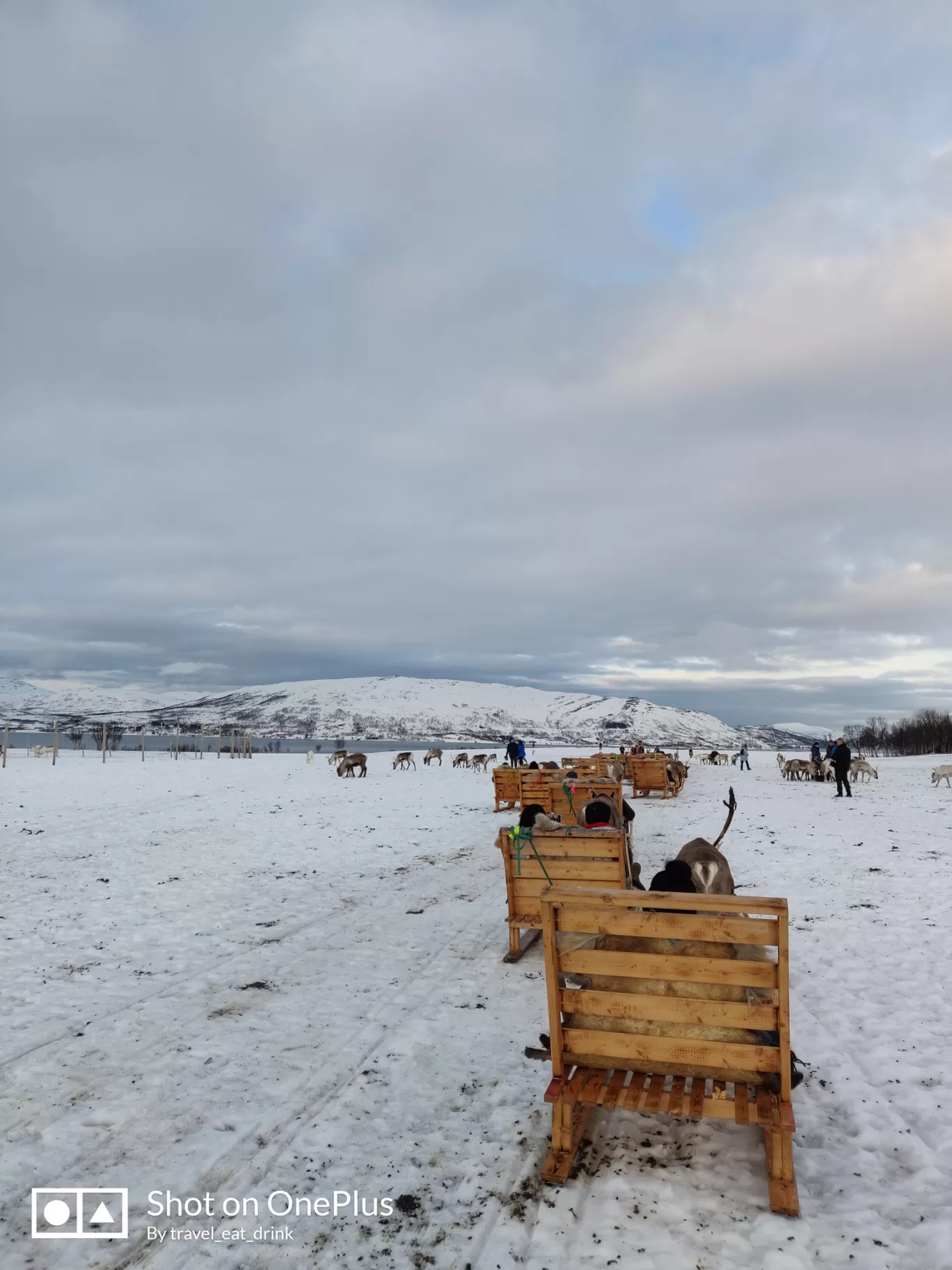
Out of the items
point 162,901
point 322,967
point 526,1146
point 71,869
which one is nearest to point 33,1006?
point 322,967

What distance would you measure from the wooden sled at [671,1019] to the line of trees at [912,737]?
81438mm

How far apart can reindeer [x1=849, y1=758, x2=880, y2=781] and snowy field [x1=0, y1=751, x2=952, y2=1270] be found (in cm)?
1987

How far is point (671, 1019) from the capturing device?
3352mm

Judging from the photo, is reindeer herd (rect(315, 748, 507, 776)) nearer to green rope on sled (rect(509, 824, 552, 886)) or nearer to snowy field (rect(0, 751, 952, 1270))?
snowy field (rect(0, 751, 952, 1270))

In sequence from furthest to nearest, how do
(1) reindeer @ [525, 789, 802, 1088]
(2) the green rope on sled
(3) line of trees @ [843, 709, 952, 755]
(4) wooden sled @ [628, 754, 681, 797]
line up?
(3) line of trees @ [843, 709, 952, 755] < (4) wooden sled @ [628, 754, 681, 797] < (2) the green rope on sled < (1) reindeer @ [525, 789, 802, 1088]

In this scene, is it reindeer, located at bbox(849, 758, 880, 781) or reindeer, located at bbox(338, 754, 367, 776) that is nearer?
reindeer, located at bbox(849, 758, 880, 781)

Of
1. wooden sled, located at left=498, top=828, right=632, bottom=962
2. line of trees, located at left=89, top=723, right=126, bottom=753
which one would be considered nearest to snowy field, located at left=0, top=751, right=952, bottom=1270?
wooden sled, located at left=498, top=828, right=632, bottom=962

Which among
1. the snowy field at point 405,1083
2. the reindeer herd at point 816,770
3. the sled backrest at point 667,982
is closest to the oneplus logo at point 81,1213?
the snowy field at point 405,1083

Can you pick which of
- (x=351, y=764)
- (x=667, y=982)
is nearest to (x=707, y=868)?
(x=667, y=982)

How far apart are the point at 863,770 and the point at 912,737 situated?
78.1 m

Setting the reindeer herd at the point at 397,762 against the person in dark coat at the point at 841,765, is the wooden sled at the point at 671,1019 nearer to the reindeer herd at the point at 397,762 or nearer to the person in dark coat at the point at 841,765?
the person in dark coat at the point at 841,765

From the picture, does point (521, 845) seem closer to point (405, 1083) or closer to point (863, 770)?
point (405, 1083)

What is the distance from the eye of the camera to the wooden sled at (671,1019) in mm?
3176

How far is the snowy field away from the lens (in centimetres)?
300
